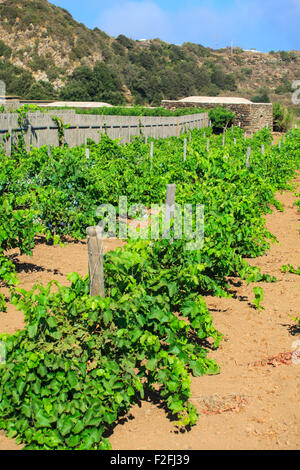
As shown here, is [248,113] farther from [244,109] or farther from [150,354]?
[150,354]

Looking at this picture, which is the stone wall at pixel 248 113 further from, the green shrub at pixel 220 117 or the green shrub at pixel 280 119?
the green shrub at pixel 280 119

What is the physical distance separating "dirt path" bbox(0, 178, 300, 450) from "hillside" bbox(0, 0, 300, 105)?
47.5 meters


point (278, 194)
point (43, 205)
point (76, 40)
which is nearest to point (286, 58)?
point (76, 40)

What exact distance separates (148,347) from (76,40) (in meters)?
64.3

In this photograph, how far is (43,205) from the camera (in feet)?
25.0

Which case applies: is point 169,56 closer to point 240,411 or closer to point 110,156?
point 110,156

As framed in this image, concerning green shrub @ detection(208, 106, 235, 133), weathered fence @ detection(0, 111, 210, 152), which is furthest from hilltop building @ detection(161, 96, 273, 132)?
weathered fence @ detection(0, 111, 210, 152)

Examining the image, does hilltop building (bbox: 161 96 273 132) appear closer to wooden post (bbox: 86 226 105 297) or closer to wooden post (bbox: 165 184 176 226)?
wooden post (bbox: 165 184 176 226)

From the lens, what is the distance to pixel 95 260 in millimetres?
3588

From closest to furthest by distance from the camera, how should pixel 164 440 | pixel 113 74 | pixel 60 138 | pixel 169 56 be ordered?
pixel 164 440
pixel 60 138
pixel 113 74
pixel 169 56

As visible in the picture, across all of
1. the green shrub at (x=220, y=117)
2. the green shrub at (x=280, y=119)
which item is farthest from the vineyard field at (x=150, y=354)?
the green shrub at (x=280, y=119)

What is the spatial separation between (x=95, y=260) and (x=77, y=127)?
1186 centimetres

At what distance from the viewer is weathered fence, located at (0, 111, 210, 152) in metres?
11.8

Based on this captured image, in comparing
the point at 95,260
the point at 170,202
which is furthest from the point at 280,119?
the point at 95,260
